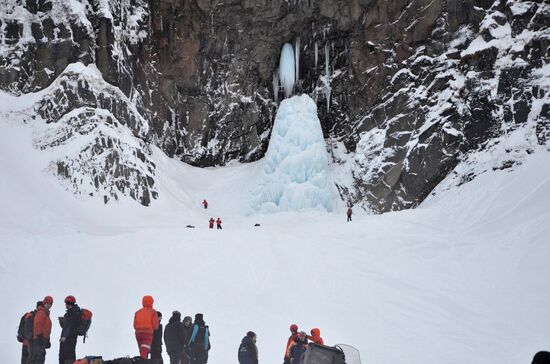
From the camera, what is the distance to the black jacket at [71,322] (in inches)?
283

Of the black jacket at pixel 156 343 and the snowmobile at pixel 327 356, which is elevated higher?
the snowmobile at pixel 327 356

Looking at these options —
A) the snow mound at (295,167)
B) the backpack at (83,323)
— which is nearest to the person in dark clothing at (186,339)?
the backpack at (83,323)

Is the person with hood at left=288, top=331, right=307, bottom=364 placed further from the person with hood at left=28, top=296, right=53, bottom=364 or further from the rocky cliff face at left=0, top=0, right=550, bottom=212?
the rocky cliff face at left=0, top=0, right=550, bottom=212

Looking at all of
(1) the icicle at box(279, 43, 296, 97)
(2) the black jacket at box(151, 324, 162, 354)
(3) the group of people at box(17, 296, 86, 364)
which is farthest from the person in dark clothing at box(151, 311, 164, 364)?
(1) the icicle at box(279, 43, 296, 97)

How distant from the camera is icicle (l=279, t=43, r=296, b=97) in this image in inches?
1567

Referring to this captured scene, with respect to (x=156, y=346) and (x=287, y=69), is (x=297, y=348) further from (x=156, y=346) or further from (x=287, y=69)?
(x=287, y=69)

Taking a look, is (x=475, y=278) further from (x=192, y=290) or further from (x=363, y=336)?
(x=192, y=290)

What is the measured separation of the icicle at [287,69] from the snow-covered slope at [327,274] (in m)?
16.0

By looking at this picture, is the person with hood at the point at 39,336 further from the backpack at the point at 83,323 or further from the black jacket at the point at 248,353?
the black jacket at the point at 248,353

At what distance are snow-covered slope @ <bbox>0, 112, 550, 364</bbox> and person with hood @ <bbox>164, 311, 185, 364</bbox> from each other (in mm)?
2058

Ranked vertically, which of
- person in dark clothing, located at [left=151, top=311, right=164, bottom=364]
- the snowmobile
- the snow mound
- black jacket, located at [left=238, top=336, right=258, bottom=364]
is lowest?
black jacket, located at [left=238, top=336, right=258, bottom=364]

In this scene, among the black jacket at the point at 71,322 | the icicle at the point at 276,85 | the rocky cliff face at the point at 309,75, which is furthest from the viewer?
the icicle at the point at 276,85

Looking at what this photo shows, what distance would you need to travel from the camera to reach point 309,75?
40312 mm

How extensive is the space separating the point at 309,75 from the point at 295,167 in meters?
10.0
